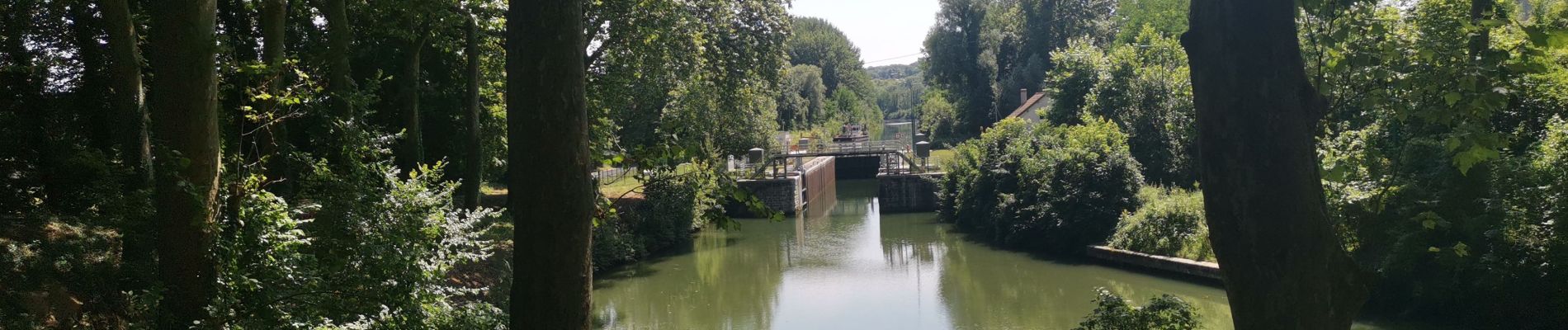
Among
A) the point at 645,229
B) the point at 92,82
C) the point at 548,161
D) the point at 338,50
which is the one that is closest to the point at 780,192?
the point at 645,229

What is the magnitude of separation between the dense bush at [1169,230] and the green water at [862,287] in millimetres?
736

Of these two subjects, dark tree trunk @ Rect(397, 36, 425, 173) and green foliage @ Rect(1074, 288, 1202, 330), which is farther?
dark tree trunk @ Rect(397, 36, 425, 173)

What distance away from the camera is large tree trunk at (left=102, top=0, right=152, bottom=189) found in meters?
7.64

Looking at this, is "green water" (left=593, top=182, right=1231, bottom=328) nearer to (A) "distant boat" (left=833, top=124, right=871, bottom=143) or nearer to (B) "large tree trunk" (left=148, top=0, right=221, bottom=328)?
(B) "large tree trunk" (left=148, top=0, right=221, bottom=328)

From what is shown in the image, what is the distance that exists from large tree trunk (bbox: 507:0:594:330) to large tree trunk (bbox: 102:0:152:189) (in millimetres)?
5348

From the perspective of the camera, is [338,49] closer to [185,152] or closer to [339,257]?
[339,257]

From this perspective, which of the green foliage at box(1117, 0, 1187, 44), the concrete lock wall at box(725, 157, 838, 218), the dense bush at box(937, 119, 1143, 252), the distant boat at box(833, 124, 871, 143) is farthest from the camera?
the distant boat at box(833, 124, 871, 143)

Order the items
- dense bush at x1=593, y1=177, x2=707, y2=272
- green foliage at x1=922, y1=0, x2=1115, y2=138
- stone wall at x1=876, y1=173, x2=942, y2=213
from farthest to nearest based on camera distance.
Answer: green foliage at x1=922, y1=0, x2=1115, y2=138, stone wall at x1=876, y1=173, x2=942, y2=213, dense bush at x1=593, y1=177, x2=707, y2=272

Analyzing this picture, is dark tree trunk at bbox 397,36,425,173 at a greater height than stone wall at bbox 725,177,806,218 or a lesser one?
greater

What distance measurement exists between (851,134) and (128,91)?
6041 cm

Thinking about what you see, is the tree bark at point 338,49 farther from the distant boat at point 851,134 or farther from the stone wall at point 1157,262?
the distant boat at point 851,134

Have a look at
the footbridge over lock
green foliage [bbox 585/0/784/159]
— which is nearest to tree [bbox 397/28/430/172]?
green foliage [bbox 585/0/784/159]

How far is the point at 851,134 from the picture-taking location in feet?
222

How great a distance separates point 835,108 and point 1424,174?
5984 centimetres
